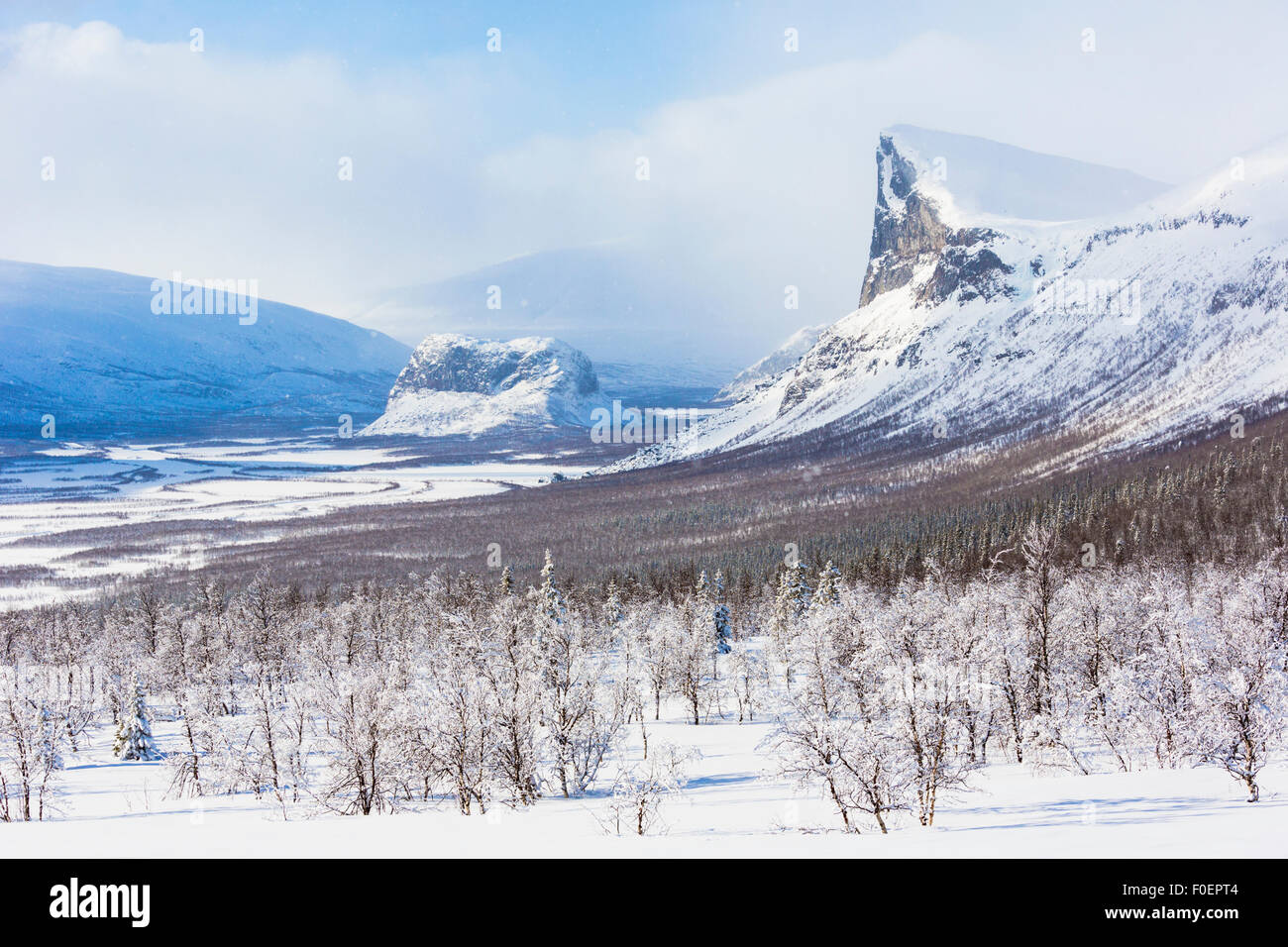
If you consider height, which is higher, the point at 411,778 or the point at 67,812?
the point at 411,778

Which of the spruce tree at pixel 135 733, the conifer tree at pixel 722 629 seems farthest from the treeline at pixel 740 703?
A: the conifer tree at pixel 722 629

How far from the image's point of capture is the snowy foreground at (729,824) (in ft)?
39.4

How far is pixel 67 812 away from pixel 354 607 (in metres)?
49.7

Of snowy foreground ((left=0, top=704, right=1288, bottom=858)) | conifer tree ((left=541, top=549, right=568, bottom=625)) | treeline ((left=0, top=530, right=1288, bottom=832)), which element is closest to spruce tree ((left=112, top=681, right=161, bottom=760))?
treeline ((left=0, top=530, right=1288, bottom=832))

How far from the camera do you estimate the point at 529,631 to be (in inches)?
2724
